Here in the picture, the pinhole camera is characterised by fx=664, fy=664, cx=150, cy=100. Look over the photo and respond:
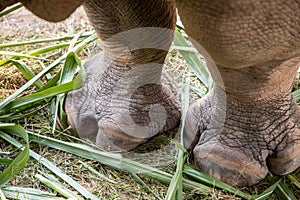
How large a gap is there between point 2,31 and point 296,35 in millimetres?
1305

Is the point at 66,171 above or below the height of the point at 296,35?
below

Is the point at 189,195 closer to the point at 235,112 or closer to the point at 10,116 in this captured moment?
the point at 235,112

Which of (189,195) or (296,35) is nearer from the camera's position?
(296,35)

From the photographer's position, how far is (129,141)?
153 cm

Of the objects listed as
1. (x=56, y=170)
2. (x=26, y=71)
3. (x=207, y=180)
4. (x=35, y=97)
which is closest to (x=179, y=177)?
(x=207, y=180)

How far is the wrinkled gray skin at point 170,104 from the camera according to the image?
53.9 inches

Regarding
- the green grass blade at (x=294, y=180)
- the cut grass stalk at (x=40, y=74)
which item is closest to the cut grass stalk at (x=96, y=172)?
the cut grass stalk at (x=40, y=74)

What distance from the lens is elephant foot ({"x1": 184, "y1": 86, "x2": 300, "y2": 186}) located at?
1.42 metres

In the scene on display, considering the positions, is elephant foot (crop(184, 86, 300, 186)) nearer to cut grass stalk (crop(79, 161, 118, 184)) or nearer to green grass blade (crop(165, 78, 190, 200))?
green grass blade (crop(165, 78, 190, 200))

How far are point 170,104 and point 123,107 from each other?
117 millimetres

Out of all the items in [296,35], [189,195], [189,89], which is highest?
[296,35]

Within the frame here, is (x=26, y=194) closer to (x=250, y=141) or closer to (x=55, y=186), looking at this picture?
(x=55, y=186)

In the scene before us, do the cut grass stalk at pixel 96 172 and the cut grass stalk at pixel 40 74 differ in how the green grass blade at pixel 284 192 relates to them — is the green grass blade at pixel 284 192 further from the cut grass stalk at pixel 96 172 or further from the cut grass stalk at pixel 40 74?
the cut grass stalk at pixel 40 74

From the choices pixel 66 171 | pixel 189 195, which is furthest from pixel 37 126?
pixel 189 195
